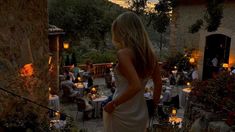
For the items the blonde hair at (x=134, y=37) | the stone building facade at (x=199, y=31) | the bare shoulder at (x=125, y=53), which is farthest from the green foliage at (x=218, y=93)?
the stone building facade at (x=199, y=31)

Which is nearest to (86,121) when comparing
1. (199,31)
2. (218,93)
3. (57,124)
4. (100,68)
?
(57,124)

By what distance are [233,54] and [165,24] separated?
3.42 metres

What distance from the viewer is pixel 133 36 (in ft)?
7.39

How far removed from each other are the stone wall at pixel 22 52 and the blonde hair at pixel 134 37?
3.13 meters

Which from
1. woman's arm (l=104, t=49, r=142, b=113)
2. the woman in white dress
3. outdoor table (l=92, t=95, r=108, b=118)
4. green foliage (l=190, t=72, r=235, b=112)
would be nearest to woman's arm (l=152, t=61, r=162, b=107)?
the woman in white dress

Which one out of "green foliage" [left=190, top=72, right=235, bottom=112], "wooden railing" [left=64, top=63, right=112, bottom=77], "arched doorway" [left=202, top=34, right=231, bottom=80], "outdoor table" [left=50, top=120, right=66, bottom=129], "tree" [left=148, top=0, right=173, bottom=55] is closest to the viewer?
"green foliage" [left=190, top=72, right=235, bottom=112]

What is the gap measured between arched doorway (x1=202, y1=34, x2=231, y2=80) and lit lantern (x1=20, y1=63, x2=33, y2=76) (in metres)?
11.2

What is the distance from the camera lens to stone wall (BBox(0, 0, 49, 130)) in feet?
16.0

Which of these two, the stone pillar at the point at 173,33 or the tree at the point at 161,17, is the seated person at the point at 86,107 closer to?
the tree at the point at 161,17

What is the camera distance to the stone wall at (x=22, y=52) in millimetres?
4879

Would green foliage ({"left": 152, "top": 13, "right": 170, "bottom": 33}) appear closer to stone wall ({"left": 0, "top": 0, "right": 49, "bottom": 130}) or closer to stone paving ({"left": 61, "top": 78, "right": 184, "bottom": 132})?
stone paving ({"left": 61, "top": 78, "right": 184, "bottom": 132})

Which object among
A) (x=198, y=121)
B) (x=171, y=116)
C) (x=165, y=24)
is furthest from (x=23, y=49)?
(x=165, y=24)

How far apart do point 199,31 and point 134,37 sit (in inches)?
527

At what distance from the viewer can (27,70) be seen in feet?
17.7
